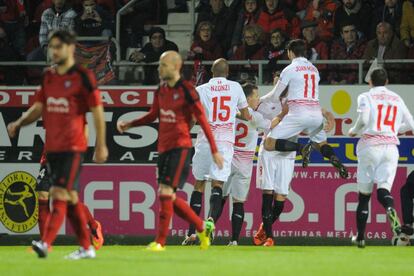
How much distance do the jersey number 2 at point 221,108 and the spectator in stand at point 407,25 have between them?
4116 mm

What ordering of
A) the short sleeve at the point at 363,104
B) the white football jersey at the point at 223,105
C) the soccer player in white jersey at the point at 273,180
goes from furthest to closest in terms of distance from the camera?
the soccer player in white jersey at the point at 273,180 → the white football jersey at the point at 223,105 → the short sleeve at the point at 363,104

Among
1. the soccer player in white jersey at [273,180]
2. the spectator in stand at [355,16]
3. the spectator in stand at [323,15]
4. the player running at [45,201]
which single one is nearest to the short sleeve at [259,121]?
the soccer player in white jersey at [273,180]

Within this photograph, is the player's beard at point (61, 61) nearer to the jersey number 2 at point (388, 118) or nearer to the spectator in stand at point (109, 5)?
the jersey number 2 at point (388, 118)

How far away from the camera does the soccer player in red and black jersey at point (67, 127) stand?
1207 cm

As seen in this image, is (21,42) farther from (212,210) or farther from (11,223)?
(212,210)

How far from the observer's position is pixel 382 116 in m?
15.5

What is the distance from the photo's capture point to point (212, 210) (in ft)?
56.5

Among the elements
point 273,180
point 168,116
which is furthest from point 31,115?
point 273,180

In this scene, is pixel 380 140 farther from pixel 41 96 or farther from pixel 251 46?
pixel 251 46

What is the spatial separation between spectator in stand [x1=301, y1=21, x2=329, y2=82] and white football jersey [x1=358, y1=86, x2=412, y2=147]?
422 cm

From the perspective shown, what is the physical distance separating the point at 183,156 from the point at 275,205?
4180mm

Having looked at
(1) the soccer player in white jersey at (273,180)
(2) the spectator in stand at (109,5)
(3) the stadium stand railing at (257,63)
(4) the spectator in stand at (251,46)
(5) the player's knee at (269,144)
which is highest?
(2) the spectator in stand at (109,5)

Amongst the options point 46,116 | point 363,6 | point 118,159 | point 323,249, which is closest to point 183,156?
point 46,116

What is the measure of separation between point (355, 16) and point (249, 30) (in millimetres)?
1742
